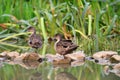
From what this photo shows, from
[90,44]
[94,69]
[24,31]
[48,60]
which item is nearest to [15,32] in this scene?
[24,31]

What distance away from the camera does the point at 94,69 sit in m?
2.53

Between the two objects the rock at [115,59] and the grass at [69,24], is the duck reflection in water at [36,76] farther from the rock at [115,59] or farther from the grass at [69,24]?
the grass at [69,24]

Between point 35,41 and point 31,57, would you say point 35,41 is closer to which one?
point 35,41

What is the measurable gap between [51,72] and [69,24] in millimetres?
1589

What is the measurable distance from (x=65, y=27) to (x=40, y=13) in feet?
1.02

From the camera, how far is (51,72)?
2.40m

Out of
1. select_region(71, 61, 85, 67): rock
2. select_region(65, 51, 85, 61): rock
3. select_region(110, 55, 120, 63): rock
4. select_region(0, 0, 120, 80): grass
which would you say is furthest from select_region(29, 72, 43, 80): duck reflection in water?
select_region(0, 0, 120, 80): grass

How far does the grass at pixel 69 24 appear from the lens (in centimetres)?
338

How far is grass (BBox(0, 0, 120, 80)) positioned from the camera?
11.1 feet

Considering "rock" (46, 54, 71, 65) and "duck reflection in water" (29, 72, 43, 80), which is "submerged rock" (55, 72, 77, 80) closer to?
"duck reflection in water" (29, 72, 43, 80)

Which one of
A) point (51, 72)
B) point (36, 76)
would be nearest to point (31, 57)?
point (51, 72)

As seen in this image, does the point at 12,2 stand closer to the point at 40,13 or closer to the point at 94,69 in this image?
the point at 40,13

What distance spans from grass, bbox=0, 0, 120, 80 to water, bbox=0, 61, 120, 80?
538 millimetres

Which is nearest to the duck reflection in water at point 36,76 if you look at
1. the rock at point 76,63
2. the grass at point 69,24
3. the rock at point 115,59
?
the rock at point 76,63
